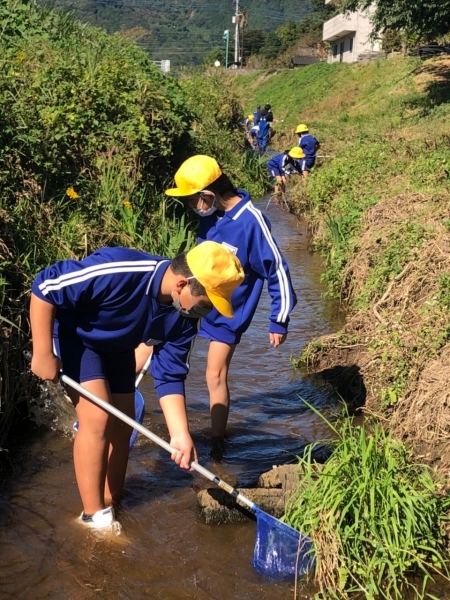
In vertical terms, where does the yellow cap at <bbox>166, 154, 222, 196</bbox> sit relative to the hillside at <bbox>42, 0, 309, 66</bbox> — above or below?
below

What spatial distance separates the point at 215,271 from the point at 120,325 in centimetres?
55

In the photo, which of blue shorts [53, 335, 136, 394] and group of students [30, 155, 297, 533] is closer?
group of students [30, 155, 297, 533]

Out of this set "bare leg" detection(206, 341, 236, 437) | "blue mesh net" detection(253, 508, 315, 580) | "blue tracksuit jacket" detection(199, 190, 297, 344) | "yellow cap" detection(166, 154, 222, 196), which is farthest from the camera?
"bare leg" detection(206, 341, 236, 437)

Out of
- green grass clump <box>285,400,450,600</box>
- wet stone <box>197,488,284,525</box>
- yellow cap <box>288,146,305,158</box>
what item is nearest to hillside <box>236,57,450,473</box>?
green grass clump <box>285,400,450,600</box>

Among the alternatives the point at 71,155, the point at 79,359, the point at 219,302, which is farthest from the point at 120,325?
the point at 71,155

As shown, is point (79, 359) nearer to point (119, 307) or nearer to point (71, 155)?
point (119, 307)

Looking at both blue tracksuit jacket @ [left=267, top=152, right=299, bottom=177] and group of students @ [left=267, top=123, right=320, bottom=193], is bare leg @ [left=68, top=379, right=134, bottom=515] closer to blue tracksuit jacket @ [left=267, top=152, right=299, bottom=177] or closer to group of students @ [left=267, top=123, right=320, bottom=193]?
group of students @ [left=267, top=123, right=320, bottom=193]

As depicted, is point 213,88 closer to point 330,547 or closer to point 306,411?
point 306,411

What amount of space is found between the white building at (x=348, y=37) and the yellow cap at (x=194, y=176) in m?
41.9

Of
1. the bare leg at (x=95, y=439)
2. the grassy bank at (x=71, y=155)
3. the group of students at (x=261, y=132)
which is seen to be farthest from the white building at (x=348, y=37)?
the bare leg at (x=95, y=439)

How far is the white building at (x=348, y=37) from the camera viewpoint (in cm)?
4775

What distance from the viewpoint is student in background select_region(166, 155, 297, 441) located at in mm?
4059

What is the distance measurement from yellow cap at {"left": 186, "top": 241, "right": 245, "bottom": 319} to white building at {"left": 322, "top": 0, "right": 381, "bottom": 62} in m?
43.0

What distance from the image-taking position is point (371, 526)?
322cm
